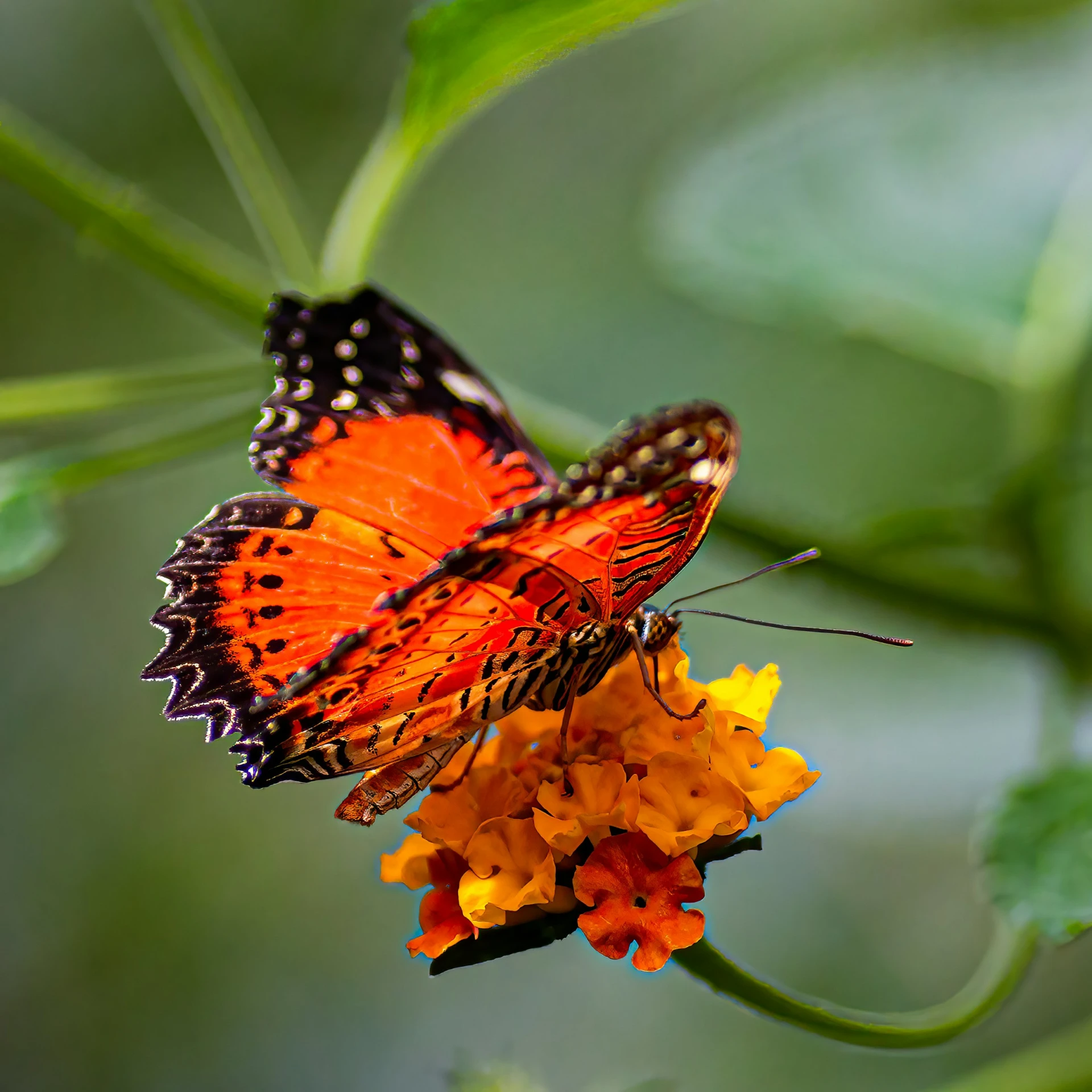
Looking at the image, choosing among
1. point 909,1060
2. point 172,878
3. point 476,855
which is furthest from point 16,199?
point 909,1060

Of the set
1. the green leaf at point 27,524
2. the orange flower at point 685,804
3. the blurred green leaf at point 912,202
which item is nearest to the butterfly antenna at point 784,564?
the orange flower at point 685,804

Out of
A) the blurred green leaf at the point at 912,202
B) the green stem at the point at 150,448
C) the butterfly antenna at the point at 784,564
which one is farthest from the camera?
the blurred green leaf at the point at 912,202

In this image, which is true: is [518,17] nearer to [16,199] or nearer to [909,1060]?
[909,1060]

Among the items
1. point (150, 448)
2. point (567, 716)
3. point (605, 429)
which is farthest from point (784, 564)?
point (605, 429)

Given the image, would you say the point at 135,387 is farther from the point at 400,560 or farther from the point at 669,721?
the point at 669,721

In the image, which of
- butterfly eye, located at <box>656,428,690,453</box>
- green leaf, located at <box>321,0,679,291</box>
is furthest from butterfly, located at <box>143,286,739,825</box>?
green leaf, located at <box>321,0,679,291</box>

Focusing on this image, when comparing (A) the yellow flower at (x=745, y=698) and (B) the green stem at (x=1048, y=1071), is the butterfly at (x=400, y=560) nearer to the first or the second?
(A) the yellow flower at (x=745, y=698)
